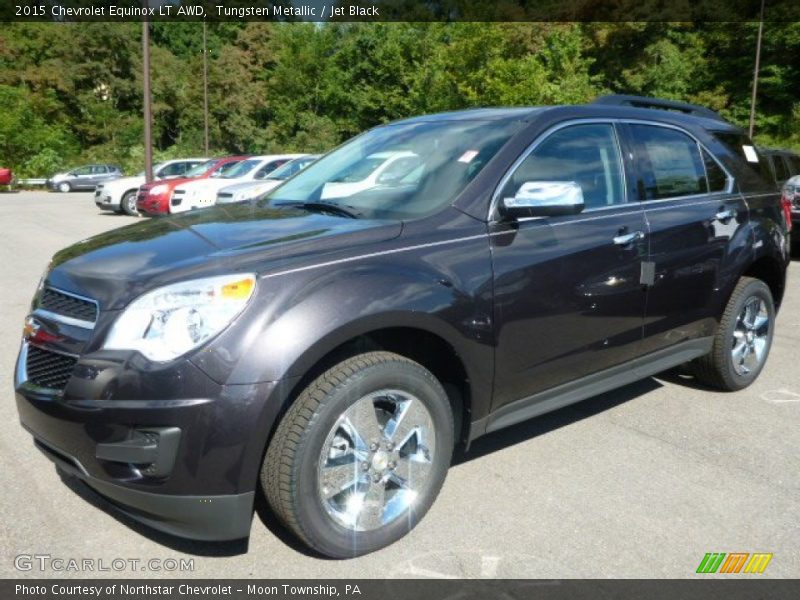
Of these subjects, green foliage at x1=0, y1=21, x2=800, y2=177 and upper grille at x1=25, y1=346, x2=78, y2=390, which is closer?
upper grille at x1=25, y1=346, x2=78, y2=390

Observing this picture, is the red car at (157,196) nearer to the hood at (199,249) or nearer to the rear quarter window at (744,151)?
the rear quarter window at (744,151)

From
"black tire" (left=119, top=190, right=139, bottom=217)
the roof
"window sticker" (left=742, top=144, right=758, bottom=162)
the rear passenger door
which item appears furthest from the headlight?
"black tire" (left=119, top=190, right=139, bottom=217)

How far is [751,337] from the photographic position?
4949mm

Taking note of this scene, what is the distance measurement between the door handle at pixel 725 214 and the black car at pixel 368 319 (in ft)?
0.50

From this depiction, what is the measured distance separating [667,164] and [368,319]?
7.94 ft

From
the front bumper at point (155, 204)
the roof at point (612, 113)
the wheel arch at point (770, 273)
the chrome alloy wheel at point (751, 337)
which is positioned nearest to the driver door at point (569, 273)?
the roof at point (612, 113)

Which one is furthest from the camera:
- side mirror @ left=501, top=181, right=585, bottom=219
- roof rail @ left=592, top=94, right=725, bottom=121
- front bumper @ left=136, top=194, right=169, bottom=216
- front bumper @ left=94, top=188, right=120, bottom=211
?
front bumper @ left=94, top=188, right=120, bottom=211

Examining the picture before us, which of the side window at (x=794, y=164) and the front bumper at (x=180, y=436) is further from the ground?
the side window at (x=794, y=164)

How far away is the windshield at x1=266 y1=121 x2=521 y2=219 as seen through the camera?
131 inches

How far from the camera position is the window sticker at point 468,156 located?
341 cm

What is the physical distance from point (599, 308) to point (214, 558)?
6.93 ft

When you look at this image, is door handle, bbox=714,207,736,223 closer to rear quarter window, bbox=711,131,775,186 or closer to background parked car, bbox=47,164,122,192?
rear quarter window, bbox=711,131,775,186

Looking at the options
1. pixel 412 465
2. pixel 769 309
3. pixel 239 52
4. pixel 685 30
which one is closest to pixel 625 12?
pixel 685 30

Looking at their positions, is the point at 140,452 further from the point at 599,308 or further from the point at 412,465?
the point at 599,308
